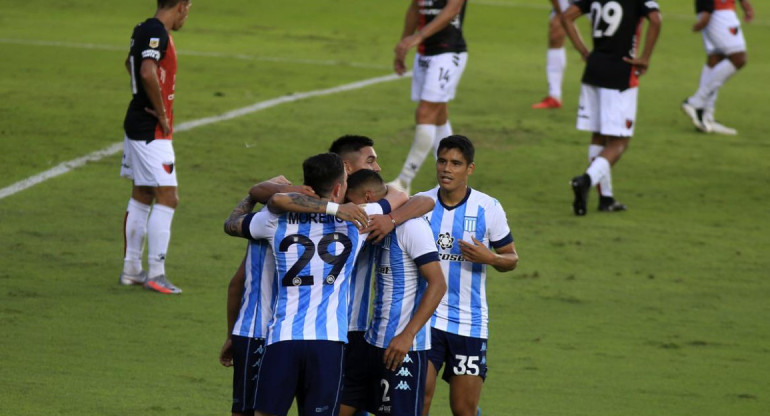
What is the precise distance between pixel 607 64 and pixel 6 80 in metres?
9.24

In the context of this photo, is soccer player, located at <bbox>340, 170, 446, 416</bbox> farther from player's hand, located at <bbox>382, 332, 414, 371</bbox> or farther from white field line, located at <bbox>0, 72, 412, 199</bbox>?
white field line, located at <bbox>0, 72, 412, 199</bbox>

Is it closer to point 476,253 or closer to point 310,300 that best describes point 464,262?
point 476,253

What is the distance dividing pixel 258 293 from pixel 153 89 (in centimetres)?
398

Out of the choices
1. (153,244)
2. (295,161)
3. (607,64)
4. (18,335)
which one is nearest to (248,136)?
(295,161)

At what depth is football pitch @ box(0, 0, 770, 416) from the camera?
26.6 ft

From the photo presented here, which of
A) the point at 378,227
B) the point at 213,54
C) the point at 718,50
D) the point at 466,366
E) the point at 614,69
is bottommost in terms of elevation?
the point at 466,366

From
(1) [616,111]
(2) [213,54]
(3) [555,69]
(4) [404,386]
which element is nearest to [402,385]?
(4) [404,386]

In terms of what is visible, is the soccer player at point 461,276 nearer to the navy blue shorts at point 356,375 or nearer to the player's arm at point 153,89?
the navy blue shorts at point 356,375

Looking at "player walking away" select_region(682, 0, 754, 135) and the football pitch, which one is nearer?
the football pitch

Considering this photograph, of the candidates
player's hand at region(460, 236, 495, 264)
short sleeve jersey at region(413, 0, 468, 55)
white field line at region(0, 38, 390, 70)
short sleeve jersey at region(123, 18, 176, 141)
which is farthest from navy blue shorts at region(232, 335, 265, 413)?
white field line at region(0, 38, 390, 70)

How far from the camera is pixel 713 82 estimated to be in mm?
16594

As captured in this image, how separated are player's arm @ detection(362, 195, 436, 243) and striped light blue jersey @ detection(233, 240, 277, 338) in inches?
19.0

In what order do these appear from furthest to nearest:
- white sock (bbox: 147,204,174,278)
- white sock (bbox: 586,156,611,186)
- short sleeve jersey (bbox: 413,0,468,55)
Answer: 1. short sleeve jersey (bbox: 413,0,468,55)
2. white sock (bbox: 586,156,611,186)
3. white sock (bbox: 147,204,174,278)

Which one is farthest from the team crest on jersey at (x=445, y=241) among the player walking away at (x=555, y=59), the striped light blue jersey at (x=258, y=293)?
the player walking away at (x=555, y=59)
